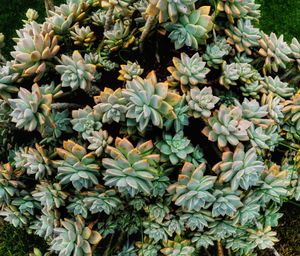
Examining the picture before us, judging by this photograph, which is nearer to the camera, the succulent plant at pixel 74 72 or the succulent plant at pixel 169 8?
the succulent plant at pixel 169 8

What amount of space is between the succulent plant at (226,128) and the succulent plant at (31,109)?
0.50 meters

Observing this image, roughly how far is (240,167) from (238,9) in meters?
0.54

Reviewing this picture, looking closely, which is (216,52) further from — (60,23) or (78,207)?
(78,207)

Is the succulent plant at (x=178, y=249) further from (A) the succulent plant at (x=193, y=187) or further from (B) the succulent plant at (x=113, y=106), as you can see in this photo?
(B) the succulent plant at (x=113, y=106)

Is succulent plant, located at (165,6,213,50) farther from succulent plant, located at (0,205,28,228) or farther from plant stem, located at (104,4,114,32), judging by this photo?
succulent plant, located at (0,205,28,228)

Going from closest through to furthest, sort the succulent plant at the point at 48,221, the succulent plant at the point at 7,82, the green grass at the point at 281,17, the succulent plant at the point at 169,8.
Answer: the succulent plant at the point at 169,8, the succulent plant at the point at 7,82, the succulent plant at the point at 48,221, the green grass at the point at 281,17

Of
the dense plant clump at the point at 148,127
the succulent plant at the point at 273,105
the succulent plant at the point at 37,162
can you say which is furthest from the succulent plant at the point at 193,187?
the succulent plant at the point at 37,162

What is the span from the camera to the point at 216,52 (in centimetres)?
165

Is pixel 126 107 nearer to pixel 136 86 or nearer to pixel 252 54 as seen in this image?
pixel 136 86

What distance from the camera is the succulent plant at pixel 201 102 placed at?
1523 millimetres

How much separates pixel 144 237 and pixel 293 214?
2.62ft

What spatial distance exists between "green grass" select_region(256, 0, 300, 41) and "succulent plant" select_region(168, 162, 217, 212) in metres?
1.40

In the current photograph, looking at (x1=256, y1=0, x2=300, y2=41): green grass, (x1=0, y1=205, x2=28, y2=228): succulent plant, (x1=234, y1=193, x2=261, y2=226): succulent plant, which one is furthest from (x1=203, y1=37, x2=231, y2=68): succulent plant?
(x1=256, y1=0, x2=300, y2=41): green grass

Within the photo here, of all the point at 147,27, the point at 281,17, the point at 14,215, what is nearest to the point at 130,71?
the point at 147,27
